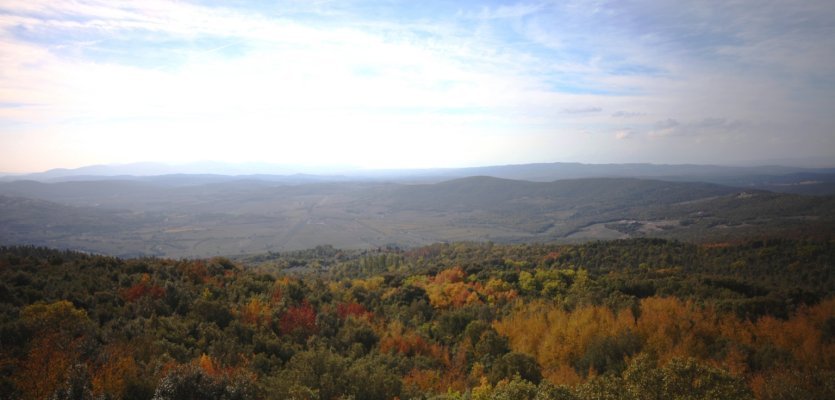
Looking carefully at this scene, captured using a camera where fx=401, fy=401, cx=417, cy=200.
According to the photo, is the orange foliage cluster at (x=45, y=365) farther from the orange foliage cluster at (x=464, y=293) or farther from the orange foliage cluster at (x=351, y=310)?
the orange foliage cluster at (x=464, y=293)

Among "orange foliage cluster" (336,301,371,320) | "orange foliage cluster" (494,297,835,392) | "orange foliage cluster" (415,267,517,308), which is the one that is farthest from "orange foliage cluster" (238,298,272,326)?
"orange foliage cluster" (415,267,517,308)

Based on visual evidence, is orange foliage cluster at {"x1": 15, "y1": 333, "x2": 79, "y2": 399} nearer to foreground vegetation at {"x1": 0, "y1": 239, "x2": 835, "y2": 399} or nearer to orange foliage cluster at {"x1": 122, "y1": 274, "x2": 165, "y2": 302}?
foreground vegetation at {"x1": 0, "y1": 239, "x2": 835, "y2": 399}

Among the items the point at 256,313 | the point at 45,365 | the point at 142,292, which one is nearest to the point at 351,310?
the point at 256,313

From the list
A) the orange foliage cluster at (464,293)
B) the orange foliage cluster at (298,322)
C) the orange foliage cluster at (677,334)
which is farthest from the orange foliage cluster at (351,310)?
the orange foliage cluster at (677,334)

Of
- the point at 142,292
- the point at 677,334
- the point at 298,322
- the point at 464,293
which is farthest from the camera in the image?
the point at 464,293

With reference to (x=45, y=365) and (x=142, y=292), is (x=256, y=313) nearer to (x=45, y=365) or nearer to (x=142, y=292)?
(x=142, y=292)

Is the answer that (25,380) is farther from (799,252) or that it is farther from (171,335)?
(799,252)

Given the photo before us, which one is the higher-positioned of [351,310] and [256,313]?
[256,313]
